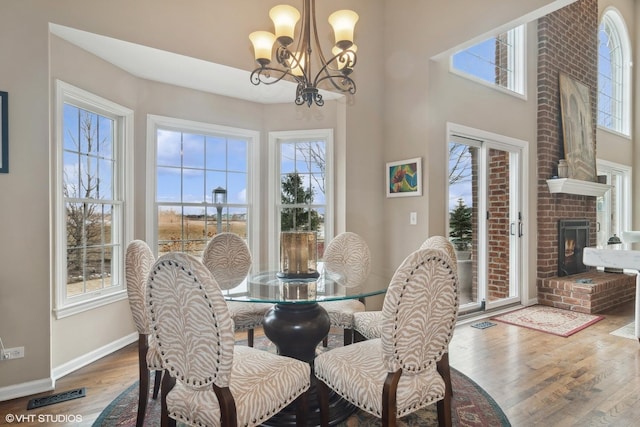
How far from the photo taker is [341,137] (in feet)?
12.2

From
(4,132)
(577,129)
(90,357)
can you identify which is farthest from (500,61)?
(90,357)

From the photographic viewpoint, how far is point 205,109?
368 cm

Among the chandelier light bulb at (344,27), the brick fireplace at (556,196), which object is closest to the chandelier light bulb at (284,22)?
the chandelier light bulb at (344,27)

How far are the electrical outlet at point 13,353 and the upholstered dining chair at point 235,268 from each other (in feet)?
4.06

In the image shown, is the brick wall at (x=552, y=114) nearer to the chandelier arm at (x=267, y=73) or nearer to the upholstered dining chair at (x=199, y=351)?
the chandelier arm at (x=267, y=73)

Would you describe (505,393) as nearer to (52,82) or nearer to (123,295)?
(123,295)

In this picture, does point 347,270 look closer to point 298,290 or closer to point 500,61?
point 298,290

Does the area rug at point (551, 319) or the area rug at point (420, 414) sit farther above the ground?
the area rug at point (551, 319)

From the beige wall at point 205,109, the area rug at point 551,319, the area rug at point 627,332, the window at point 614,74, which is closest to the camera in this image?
the beige wall at point 205,109

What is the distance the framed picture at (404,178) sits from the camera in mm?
3449

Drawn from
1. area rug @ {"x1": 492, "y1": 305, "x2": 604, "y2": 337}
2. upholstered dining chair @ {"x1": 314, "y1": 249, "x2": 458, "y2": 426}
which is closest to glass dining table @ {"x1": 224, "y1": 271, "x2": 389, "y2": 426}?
upholstered dining chair @ {"x1": 314, "y1": 249, "x2": 458, "y2": 426}

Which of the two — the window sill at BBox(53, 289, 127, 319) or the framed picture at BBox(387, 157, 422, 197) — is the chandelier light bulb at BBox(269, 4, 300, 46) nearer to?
the framed picture at BBox(387, 157, 422, 197)

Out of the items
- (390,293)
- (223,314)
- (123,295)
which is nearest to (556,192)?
(390,293)

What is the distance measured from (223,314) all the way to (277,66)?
264 centimetres
